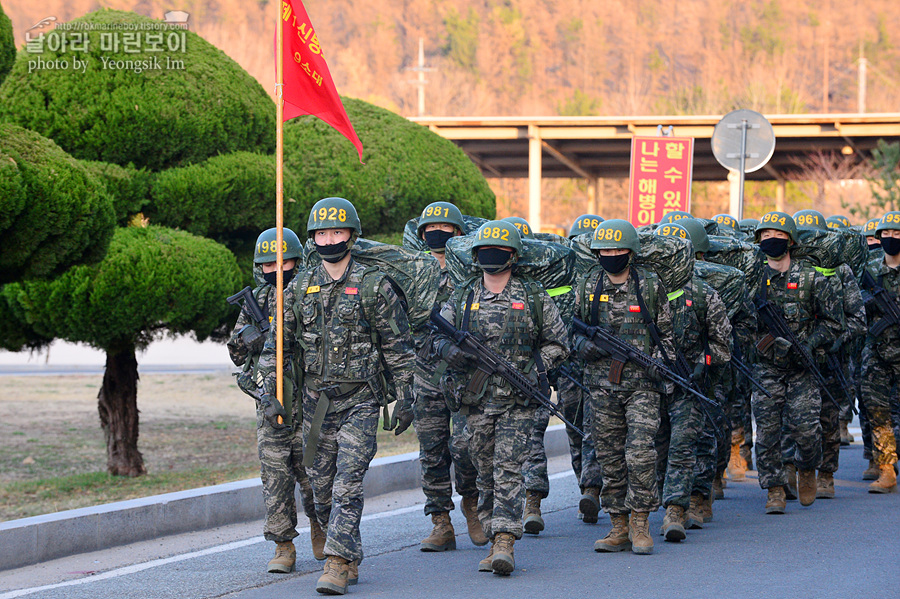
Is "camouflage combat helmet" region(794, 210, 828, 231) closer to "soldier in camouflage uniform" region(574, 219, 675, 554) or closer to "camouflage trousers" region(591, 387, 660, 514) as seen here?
"soldier in camouflage uniform" region(574, 219, 675, 554)

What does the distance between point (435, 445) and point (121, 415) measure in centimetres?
497

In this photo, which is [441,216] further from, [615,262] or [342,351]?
[342,351]

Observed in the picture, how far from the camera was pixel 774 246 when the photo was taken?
9.59 metres

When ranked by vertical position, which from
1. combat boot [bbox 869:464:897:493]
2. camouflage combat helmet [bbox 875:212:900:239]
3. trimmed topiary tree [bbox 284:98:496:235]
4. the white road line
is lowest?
the white road line

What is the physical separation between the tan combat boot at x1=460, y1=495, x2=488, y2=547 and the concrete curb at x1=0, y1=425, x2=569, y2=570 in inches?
69.7

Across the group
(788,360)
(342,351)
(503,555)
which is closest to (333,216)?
(342,351)

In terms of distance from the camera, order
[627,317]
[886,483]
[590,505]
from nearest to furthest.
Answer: [627,317]
[590,505]
[886,483]

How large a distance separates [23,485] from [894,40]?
4162 inches

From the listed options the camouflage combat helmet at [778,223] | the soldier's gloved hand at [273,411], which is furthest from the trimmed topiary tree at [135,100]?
the camouflage combat helmet at [778,223]

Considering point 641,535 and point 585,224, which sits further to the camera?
point 585,224

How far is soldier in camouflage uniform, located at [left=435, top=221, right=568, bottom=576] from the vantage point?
7071 millimetres

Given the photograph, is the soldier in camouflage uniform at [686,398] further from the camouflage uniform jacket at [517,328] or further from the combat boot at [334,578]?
the combat boot at [334,578]

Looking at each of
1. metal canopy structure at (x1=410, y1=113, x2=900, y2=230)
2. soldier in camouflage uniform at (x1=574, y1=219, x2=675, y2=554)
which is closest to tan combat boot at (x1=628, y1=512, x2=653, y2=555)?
soldier in camouflage uniform at (x1=574, y1=219, x2=675, y2=554)

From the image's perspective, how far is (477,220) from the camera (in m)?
8.92
